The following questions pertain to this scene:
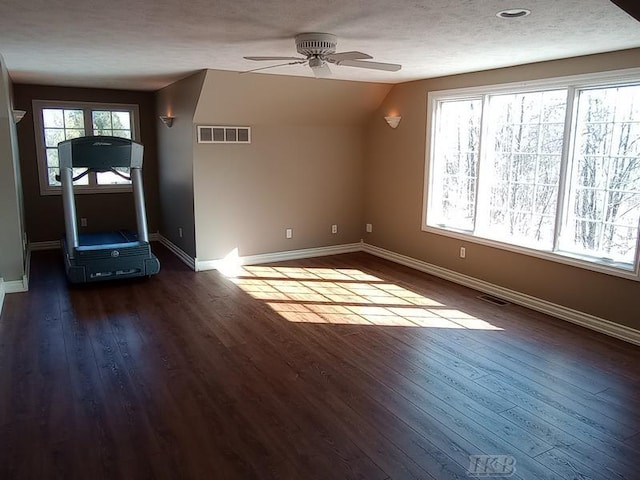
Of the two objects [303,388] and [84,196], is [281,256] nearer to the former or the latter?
[84,196]

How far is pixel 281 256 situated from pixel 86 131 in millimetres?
3656

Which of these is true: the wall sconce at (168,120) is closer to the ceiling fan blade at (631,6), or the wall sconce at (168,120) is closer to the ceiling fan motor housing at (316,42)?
the ceiling fan motor housing at (316,42)

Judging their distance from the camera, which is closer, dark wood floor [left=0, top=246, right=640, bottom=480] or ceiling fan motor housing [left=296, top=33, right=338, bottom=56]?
dark wood floor [left=0, top=246, right=640, bottom=480]

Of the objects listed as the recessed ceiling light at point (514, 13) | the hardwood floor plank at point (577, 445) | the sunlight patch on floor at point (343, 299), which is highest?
the recessed ceiling light at point (514, 13)

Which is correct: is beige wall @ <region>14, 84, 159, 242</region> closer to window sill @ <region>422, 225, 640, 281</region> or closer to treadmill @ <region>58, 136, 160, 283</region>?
treadmill @ <region>58, 136, 160, 283</region>

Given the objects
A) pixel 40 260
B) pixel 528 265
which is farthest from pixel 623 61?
pixel 40 260

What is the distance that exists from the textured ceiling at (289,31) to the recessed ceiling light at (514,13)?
5cm

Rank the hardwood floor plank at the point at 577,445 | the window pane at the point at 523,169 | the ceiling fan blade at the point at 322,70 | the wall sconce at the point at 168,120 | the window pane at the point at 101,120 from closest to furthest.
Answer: the hardwood floor plank at the point at 577,445 < the ceiling fan blade at the point at 322,70 < the window pane at the point at 523,169 < the wall sconce at the point at 168,120 < the window pane at the point at 101,120

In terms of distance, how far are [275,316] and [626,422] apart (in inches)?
114

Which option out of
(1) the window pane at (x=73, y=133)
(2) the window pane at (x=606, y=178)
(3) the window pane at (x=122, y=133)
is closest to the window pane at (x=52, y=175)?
(1) the window pane at (x=73, y=133)

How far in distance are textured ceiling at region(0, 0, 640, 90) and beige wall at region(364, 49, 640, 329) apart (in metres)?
0.22

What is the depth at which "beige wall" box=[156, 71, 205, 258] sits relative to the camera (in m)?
5.88

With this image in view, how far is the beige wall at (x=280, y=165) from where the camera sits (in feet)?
19.0

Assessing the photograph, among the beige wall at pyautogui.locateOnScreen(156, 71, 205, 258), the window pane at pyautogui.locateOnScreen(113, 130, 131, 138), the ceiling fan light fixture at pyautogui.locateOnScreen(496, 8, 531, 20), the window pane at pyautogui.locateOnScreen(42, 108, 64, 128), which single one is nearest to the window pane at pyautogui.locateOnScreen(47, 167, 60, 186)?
the window pane at pyautogui.locateOnScreen(42, 108, 64, 128)
